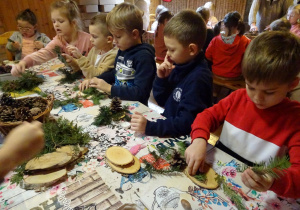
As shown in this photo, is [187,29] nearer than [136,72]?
Yes

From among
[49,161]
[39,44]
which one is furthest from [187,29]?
[39,44]

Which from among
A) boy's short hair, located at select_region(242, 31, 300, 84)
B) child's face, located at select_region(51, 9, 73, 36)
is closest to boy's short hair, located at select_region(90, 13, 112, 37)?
child's face, located at select_region(51, 9, 73, 36)

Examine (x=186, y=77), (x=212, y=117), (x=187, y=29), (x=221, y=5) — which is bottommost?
(x=212, y=117)

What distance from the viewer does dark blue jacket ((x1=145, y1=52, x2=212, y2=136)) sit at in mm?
916

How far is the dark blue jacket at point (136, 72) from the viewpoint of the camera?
1284 millimetres

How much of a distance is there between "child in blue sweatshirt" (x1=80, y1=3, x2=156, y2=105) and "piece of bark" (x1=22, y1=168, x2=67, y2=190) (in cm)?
66

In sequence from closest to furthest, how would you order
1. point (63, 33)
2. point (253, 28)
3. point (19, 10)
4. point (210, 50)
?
point (63, 33), point (210, 50), point (19, 10), point (253, 28)

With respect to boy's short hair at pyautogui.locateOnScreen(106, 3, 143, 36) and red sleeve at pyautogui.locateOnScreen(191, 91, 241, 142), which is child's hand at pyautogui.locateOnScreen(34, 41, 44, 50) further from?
red sleeve at pyautogui.locateOnScreen(191, 91, 241, 142)

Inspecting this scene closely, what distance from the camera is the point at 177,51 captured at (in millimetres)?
1066

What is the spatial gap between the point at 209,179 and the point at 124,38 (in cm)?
106

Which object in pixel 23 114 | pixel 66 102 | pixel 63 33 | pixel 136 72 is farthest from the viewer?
pixel 63 33

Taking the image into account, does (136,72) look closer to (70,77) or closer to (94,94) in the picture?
(94,94)

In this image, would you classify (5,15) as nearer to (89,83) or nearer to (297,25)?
(89,83)

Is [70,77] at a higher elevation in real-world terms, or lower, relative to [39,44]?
lower
